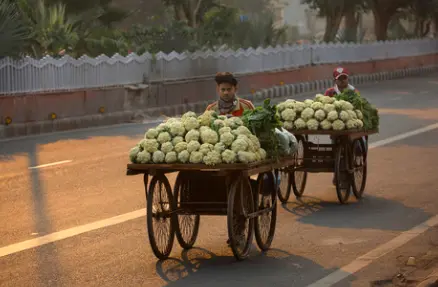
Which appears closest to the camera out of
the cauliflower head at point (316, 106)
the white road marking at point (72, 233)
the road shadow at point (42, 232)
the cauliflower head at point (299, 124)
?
the road shadow at point (42, 232)

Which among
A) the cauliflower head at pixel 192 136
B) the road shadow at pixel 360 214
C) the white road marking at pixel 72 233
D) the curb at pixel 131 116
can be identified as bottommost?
the curb at pixel 131 116

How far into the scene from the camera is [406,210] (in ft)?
45.6

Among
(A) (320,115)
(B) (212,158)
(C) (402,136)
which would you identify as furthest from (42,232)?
(C) (402,136)

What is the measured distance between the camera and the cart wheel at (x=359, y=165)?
1466cm

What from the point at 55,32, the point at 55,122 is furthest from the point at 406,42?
the point at 55,122

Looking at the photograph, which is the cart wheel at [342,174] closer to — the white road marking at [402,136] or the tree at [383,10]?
the white road marking at [402,136]

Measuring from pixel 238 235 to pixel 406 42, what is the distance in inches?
1960

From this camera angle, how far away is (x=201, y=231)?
1232 centimetres

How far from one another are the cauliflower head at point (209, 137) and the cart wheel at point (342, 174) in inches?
154

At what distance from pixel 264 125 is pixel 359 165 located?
13.7 ft

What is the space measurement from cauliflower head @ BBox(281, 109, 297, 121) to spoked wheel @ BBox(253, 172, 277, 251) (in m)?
2.89

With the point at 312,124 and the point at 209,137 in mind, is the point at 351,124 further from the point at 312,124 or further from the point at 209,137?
the point at 209,137

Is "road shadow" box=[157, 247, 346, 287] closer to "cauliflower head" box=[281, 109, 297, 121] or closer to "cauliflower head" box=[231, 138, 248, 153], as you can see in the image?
"cauliflower head" box=[231, 138, 248, 153]

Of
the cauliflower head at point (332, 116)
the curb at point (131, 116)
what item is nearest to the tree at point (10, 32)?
the curb at point (131, 116)
